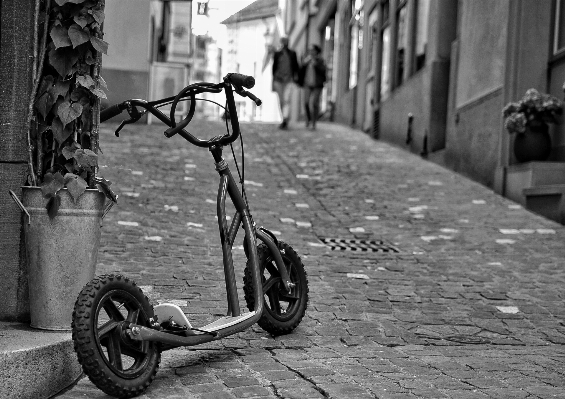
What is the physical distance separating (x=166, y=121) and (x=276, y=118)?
5387cm

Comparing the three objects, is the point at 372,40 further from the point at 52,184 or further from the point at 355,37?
the point at 52,184

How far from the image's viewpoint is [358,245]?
29.5ft

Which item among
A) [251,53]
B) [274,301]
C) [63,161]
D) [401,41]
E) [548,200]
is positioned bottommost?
[274,301]

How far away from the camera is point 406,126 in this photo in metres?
18.7

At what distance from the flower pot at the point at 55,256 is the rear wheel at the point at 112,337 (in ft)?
0.97

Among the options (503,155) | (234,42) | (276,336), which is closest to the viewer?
(276,336)

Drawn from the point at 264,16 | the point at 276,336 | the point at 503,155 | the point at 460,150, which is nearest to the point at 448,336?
the point at 276,336

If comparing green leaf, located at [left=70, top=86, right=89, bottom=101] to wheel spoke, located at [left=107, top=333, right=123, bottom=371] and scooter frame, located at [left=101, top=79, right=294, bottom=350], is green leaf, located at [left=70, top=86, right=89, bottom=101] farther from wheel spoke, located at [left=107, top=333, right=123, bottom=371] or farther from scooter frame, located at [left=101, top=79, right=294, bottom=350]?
wheel spoke, located at [left=107, top=333, right=123, bottom=371]

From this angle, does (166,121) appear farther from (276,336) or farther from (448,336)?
(448,336)

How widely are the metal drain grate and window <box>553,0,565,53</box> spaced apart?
439 cm

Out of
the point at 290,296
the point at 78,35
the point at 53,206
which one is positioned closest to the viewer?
the point at 53,206

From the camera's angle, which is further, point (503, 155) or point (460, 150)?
point (460, 150)

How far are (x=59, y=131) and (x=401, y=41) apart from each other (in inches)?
649

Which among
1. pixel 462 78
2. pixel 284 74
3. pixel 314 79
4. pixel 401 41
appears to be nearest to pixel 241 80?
pixel 462 78
